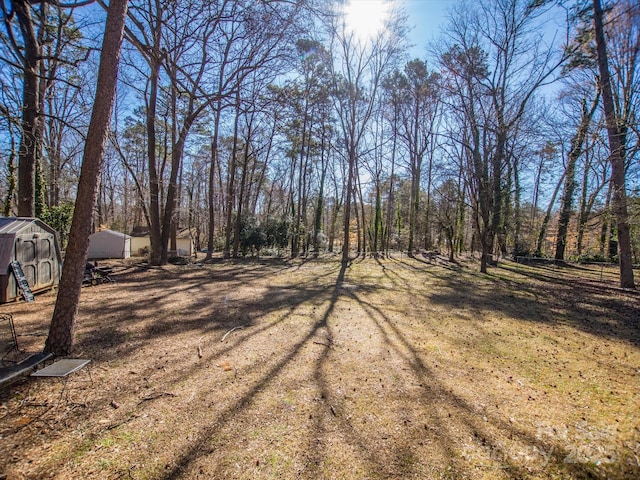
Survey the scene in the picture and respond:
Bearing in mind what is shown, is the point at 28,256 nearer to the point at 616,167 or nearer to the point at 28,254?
the point at 28,254

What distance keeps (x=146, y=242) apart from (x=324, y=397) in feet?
75.6

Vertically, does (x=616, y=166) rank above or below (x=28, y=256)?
above

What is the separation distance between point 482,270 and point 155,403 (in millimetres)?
13517

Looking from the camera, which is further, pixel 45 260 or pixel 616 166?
pixel 616 166

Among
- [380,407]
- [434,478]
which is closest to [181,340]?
[380,407]

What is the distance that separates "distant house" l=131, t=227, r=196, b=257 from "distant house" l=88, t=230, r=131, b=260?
9.43 feet

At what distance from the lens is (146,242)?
21797mm

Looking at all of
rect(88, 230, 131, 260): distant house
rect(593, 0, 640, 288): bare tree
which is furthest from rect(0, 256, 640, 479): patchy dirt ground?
rect(88, 230, 131, 260): distant house

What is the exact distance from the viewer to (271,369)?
3.58 metres

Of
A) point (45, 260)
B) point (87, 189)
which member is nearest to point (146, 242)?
point (45, 260)

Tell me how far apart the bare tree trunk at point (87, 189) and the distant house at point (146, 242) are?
18.2 m

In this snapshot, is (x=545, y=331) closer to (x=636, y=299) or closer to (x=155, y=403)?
(x=636, y=299)

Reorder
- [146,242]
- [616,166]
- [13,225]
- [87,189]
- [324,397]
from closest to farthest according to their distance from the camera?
1. [324,397]
2. [87,189]
3. [13,225]
4. [616,166]
5. [146,242]

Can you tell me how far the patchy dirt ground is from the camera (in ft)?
7.07
